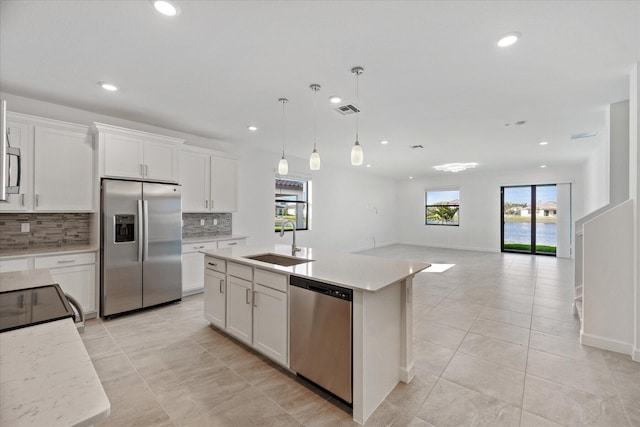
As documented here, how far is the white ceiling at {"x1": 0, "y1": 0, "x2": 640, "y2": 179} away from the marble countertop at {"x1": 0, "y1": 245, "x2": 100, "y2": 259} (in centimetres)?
175

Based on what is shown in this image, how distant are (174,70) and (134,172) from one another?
1.71 m

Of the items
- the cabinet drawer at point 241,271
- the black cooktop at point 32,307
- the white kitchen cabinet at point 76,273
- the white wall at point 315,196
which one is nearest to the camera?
the black cooktop at point 32,307

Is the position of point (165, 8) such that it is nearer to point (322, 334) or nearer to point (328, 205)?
point (322, 334)

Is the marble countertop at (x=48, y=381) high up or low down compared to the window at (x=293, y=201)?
down

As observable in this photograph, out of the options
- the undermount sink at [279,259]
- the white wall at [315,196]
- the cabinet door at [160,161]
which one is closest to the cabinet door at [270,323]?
the undermount sink at [279,259]

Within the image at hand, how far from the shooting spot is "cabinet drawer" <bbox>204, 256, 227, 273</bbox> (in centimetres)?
295

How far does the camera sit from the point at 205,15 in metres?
1.92

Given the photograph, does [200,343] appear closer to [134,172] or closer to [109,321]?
[109,321]

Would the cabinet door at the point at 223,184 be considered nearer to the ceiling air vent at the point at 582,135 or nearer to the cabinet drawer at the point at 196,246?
the cabinet drawer at the point at 196,246

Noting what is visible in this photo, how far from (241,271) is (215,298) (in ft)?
2.16

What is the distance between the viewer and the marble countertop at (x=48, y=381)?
2.09 feet

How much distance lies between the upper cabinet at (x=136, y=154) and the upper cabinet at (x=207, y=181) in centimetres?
25

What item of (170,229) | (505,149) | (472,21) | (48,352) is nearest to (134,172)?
(170,229)

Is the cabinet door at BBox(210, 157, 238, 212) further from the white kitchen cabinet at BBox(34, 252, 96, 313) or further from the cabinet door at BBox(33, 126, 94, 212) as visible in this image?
the white kitchen cabinet at BBox(34, 252, 96, 313)
